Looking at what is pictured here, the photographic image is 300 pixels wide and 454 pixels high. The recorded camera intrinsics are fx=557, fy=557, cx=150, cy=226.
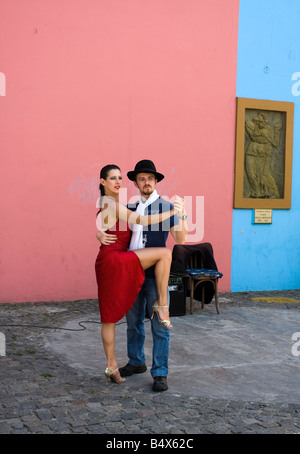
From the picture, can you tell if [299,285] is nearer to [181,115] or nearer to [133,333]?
[181,115]

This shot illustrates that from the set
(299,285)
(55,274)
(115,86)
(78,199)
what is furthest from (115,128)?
(299,285)

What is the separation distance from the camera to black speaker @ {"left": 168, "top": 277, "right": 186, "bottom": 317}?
25.2 ft

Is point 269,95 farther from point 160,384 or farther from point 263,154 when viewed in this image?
point 160,384

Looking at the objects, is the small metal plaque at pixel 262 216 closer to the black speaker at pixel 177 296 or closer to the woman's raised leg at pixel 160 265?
the black speaker at pixel 177 296

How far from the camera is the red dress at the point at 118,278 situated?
4.50 metres

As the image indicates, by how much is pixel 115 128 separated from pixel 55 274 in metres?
2.49

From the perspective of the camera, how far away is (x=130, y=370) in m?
4.95

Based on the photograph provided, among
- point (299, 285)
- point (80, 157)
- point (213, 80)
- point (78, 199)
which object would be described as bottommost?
point (299, 285)

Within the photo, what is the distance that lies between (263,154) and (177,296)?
Result: 3701mm

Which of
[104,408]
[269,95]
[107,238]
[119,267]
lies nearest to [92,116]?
[269,95]

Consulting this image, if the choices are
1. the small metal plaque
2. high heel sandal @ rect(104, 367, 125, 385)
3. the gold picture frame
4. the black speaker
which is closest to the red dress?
high heel sandal @ rect(104, 367, 125, 385)

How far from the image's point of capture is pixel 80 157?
8648mm

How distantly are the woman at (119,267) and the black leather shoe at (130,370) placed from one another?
300 mm

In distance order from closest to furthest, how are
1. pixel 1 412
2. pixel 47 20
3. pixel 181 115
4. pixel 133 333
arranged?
pixel 1 412
pixel 133 333
pixel 47 20
pixel 181 115
